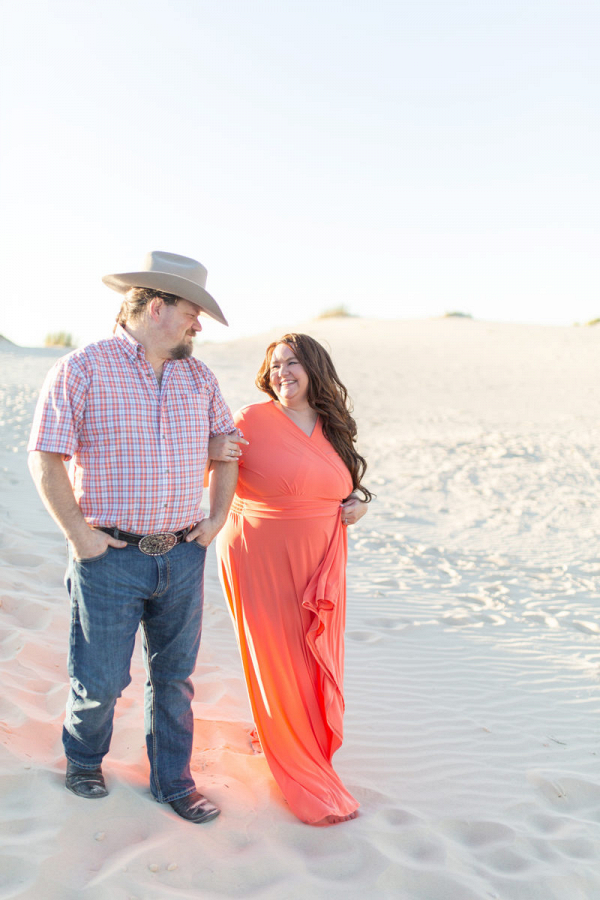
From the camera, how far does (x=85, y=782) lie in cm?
278

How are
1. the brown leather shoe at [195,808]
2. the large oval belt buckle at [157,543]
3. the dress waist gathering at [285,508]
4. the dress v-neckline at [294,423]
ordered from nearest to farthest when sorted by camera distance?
the large oval belt buckle at [157,543] → the brown leather shoe at [195,808] → the dress waist gathering at [285,508] → the dress v-neckline at [294,423]

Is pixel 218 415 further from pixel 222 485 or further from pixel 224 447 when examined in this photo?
pixel 222 485

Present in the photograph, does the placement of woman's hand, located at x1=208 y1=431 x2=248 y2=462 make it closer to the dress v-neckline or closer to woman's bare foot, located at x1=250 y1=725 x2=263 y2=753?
the dress v-neckline

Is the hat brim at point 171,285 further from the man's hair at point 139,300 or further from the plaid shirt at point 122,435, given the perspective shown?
the plaid shirt at point 122,435

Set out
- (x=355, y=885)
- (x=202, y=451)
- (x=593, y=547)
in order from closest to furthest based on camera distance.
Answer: (x=355, y=885) < (x=202, y=451) < (x=593, y=547)

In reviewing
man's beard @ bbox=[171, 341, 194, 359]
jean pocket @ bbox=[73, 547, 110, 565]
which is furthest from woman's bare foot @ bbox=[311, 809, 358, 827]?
man's beard @ bbox=[171, 341, 194, 359]

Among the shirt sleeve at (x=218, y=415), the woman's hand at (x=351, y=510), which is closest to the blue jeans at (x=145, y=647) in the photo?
the shirt sleeve at (x=218, y=415)

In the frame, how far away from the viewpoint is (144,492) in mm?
2666

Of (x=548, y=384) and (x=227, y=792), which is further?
(x=548, y=384)

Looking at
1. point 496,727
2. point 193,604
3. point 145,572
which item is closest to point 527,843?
point 496,727

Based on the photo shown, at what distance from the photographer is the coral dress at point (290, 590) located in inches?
127

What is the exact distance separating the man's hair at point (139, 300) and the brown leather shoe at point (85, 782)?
71.4 inches

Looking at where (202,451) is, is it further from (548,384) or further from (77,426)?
(548,384)

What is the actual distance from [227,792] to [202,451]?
1.52 m
